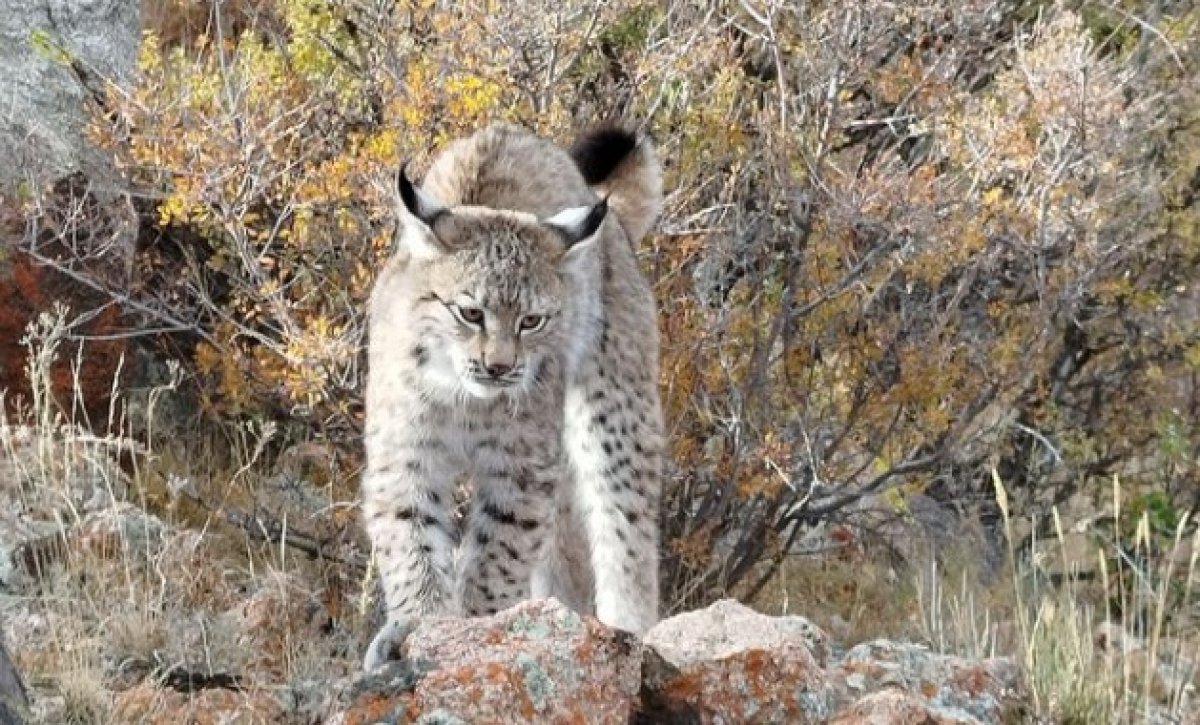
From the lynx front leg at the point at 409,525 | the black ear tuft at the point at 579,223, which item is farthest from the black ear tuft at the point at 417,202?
the lynx front leg at the point at 409,525

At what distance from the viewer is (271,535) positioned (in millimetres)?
7582

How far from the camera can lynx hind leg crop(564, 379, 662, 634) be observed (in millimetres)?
6961

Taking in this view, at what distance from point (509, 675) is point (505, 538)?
7.10 feet

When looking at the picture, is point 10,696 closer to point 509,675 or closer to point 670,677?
point 509,675

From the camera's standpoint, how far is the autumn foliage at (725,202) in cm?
706

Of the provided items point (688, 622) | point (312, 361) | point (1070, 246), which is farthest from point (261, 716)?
point (1070, 246)

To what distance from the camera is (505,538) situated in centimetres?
656

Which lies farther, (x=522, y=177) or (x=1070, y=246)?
(x=1070, y=246)

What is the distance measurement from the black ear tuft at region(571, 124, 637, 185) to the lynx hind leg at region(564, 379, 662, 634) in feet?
2.71

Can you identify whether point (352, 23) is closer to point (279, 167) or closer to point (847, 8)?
point (279, 167)

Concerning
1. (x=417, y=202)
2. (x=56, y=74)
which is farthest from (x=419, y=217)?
(x=56, y=74)

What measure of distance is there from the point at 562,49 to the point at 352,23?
2.99 feet

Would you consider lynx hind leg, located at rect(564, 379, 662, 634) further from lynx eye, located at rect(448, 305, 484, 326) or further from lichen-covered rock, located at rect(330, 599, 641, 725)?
lichen-covered rock, located at rect(330, 599, 641, 725)

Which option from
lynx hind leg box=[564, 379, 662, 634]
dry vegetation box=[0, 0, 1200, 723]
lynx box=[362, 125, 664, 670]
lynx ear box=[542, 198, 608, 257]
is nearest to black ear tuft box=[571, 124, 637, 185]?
lynx box=[362, 125, 664, 670]
